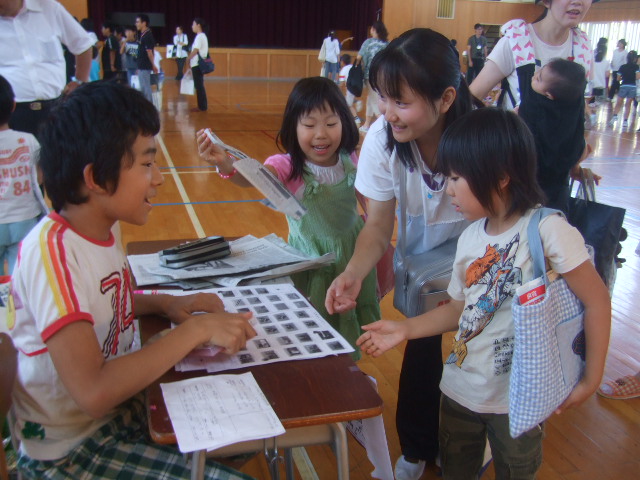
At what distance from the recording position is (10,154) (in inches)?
100

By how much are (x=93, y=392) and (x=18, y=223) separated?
1.88 meters

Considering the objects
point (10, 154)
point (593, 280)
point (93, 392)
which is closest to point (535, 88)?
point (593, 280)

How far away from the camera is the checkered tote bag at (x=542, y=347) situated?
1.16 meters

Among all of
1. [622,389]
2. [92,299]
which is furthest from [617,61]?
[92,299]

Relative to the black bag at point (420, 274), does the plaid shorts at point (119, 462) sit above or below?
below

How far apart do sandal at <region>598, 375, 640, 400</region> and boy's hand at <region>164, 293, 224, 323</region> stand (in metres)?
1.87

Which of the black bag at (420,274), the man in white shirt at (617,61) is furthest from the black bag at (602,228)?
the man in white shirt at (617,61)

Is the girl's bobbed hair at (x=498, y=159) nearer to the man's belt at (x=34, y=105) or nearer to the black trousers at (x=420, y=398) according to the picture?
the black trousers at (x=420, y=398)

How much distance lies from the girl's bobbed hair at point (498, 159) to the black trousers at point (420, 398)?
0.65m

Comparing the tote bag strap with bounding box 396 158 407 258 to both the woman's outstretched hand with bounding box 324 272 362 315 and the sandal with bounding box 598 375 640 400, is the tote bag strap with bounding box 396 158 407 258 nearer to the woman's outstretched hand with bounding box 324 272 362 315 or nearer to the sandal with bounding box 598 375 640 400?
the woman's outstretched hand with bounding box 324 272 362 315

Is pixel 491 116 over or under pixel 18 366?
over

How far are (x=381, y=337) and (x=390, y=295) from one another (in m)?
2.10

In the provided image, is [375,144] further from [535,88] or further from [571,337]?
[571,337]

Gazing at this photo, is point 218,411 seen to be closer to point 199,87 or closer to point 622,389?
point 622,389
